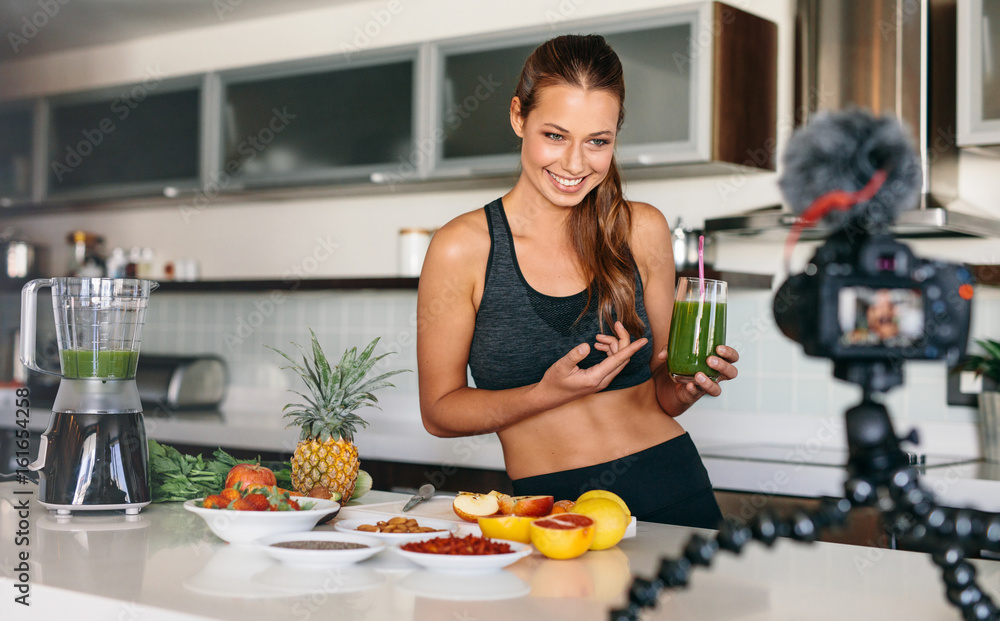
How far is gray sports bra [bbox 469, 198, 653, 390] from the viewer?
1.60 meters

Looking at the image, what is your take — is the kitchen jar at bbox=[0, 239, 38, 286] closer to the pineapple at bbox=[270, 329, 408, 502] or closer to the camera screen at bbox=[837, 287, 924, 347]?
the pineapple at bbox=[270, 329, 408, 502]

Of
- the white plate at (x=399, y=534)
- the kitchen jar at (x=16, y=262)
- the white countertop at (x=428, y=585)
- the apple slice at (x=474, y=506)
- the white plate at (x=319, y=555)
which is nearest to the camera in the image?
the white countertop at (x=428, y=585)

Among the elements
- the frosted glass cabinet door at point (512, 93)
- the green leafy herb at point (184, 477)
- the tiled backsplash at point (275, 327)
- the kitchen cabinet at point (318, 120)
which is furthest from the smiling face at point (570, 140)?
the tiled backsplash at point (275, 327)

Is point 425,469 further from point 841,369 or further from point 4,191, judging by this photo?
point 4,191

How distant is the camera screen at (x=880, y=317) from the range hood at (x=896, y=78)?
1.82 m

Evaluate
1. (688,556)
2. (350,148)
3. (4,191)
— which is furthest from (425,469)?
(4,191)

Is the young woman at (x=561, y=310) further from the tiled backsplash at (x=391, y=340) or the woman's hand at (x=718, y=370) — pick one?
the tiled backsplash at (x=391, y=340)

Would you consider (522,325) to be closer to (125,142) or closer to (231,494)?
(231,494)

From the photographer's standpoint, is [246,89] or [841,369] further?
[246,89]

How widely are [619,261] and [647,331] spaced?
14cm

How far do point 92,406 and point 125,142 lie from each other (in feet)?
9.48

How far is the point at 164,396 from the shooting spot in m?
3.67

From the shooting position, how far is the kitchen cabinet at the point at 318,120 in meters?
3.25

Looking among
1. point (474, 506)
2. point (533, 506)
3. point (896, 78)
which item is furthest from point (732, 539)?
point (896, 78)
